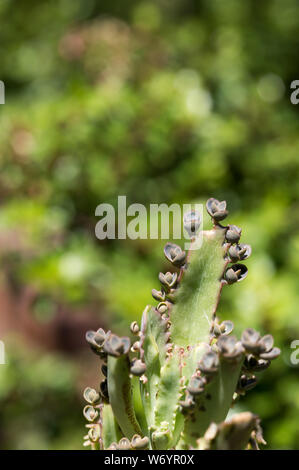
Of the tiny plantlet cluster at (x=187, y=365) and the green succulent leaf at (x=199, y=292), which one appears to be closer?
the tiny plantlet cluster at (x=187, y=365)

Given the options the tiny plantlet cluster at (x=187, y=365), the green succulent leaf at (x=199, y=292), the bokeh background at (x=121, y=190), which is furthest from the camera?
the bokeh background at (x=121, y=190)

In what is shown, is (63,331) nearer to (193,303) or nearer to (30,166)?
(30,166)

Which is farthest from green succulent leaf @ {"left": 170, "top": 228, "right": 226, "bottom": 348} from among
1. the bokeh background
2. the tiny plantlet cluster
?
the bokeh background

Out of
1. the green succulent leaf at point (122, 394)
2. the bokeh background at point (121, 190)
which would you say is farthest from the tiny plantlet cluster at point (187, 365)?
the bokeh background at point (121, 190)

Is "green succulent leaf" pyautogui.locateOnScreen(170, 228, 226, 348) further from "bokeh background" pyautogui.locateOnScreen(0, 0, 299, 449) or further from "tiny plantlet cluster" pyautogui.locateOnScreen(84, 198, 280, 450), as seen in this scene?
"bokeh background" pyautogui.locateOnScreen(0, 0, 299, 449)

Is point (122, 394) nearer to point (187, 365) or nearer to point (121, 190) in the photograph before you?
point (187, 365)

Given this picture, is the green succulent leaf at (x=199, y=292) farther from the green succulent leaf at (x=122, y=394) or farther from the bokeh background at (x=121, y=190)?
the bokeh background at (x=121, y=190)
